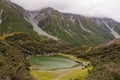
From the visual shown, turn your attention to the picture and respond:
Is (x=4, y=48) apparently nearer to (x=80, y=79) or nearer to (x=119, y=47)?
(x=80, y=79)

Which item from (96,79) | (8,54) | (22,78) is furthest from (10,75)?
(8,54)

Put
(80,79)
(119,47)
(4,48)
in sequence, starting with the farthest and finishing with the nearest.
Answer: (119,47) → (4,48) → (80,79)

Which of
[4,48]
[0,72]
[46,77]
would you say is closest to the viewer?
[0,72]

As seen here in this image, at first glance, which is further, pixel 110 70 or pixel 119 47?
pixel 119 47

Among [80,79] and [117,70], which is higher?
[117,70]

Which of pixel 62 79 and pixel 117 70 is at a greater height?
pixel 117 70

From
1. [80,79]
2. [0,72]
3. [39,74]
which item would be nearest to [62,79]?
[80,79]

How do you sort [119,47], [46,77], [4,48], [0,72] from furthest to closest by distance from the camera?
[119,47] < [4,48] < [46,77] < [0,72]

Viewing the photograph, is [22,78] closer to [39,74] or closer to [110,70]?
[110,70]

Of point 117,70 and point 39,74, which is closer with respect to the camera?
point 117,70
